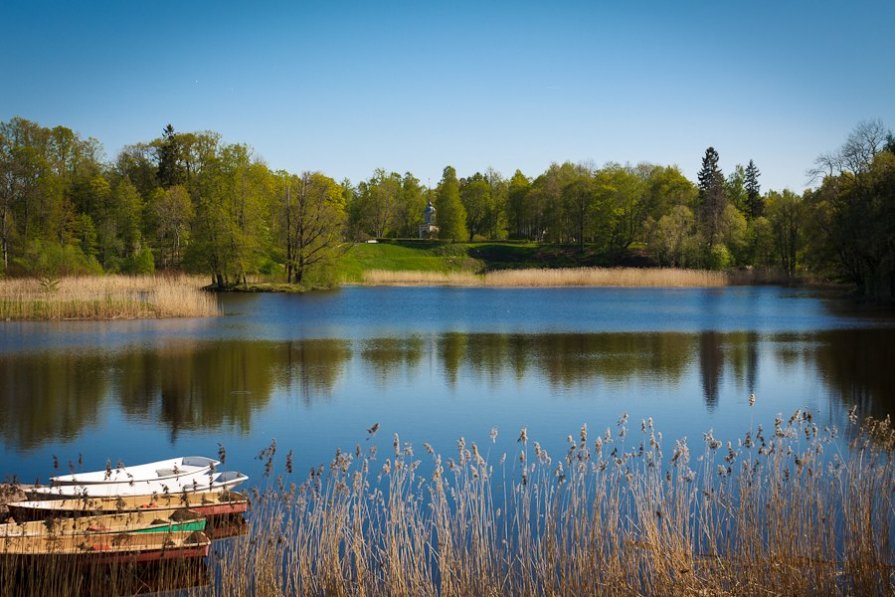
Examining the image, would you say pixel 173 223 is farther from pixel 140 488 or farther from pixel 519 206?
pixel 140 488

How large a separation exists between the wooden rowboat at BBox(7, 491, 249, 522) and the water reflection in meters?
5.48

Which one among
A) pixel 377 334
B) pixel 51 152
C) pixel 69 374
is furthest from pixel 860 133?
pixel 51 152

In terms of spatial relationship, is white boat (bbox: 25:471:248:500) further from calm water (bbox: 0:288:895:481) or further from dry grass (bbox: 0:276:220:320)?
dry grass (bbox: 0:276:220:320)

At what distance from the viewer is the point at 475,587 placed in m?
6.74

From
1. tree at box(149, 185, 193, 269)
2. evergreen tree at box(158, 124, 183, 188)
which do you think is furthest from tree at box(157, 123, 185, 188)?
tree at box(149, 185, 193, 269)

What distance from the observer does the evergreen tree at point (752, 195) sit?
3898 inches

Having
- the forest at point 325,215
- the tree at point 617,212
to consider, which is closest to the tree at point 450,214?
the forest at point 325,215

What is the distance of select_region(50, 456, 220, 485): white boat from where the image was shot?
28.0 feet

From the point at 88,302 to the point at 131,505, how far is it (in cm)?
2747

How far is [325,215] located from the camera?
58312 mm

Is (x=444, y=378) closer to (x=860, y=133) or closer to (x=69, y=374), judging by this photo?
(x=69, y=374)

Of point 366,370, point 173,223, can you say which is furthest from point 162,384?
point 173,223

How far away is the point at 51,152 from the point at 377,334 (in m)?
61.0

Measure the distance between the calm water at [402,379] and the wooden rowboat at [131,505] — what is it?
9.26 feet
